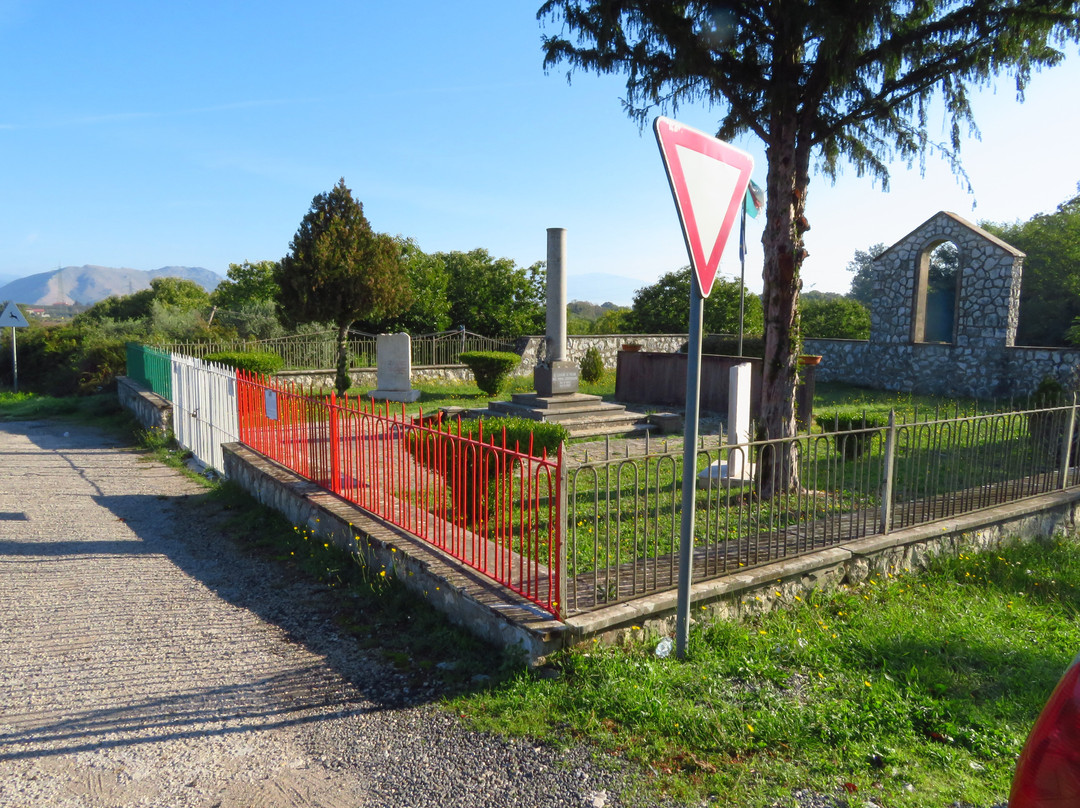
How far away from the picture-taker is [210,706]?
12.6 feet

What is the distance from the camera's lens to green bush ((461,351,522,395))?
17.7m

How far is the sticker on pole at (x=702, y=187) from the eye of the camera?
360 cm

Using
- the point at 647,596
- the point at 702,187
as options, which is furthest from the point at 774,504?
the point at 702,187

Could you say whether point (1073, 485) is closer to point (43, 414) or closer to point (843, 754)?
point (843, 754)

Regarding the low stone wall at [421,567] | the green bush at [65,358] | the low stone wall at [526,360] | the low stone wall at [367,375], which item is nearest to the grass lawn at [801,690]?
the low stone wall at [421,567]

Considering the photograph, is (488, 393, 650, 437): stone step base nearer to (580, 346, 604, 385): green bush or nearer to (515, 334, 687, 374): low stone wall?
(580, 346, 604, 385): green bush

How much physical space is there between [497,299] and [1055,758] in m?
27.0

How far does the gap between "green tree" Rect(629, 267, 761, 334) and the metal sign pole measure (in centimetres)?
2308

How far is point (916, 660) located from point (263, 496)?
243 inches

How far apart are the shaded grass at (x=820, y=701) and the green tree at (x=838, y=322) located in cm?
2668

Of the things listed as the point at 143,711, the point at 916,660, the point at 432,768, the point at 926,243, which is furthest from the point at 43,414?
the point at 926,243

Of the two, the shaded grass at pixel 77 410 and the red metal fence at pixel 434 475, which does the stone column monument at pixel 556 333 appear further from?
the shaded grass at pixel 77 410

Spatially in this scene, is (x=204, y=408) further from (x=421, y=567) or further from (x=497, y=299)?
(x=497, y=299)

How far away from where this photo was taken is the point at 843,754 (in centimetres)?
329
